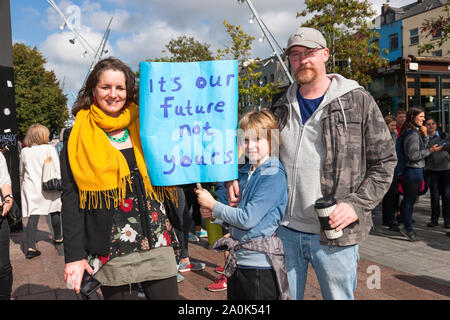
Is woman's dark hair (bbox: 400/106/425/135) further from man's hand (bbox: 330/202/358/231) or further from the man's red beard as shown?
man's hand (bbox: 330/202/358/231)

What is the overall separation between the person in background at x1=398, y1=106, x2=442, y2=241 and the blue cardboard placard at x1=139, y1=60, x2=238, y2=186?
4.79m

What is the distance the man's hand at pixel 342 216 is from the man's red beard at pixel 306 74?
702 millimetres

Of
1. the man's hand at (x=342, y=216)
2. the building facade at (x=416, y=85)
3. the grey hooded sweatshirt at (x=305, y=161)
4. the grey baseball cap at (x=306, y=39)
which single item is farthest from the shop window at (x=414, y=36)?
the man's hand at (x=342, y=216)

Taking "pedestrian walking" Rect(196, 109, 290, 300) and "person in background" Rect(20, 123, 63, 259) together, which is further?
"person in background" Rect(20, 123, 63, 259)

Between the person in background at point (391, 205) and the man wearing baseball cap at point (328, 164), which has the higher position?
the man wearing baseball cap at point (328, 164)

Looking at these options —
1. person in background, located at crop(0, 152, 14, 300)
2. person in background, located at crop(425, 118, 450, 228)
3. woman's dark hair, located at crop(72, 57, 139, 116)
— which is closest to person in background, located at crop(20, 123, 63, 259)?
person in background, located at crop(0, 152, 14, 300)

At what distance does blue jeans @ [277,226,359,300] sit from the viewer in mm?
2055

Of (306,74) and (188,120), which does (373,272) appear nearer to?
(306,74)

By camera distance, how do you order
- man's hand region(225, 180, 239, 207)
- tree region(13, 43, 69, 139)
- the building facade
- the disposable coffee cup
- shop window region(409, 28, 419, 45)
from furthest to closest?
tree region(13, 43, 69, 139), shop window region(409, 28, 419, 45), the building facade, man's hand region(225, 180, 239, 207), the disposable coffee cup

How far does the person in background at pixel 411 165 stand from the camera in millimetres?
5938

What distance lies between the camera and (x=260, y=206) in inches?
81.2

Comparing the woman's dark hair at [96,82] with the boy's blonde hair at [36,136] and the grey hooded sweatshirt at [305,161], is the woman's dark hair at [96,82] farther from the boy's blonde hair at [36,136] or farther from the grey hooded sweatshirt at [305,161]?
the boy's blonde hair at [36,136]

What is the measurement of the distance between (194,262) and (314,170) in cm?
330

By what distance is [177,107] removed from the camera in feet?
6.73
